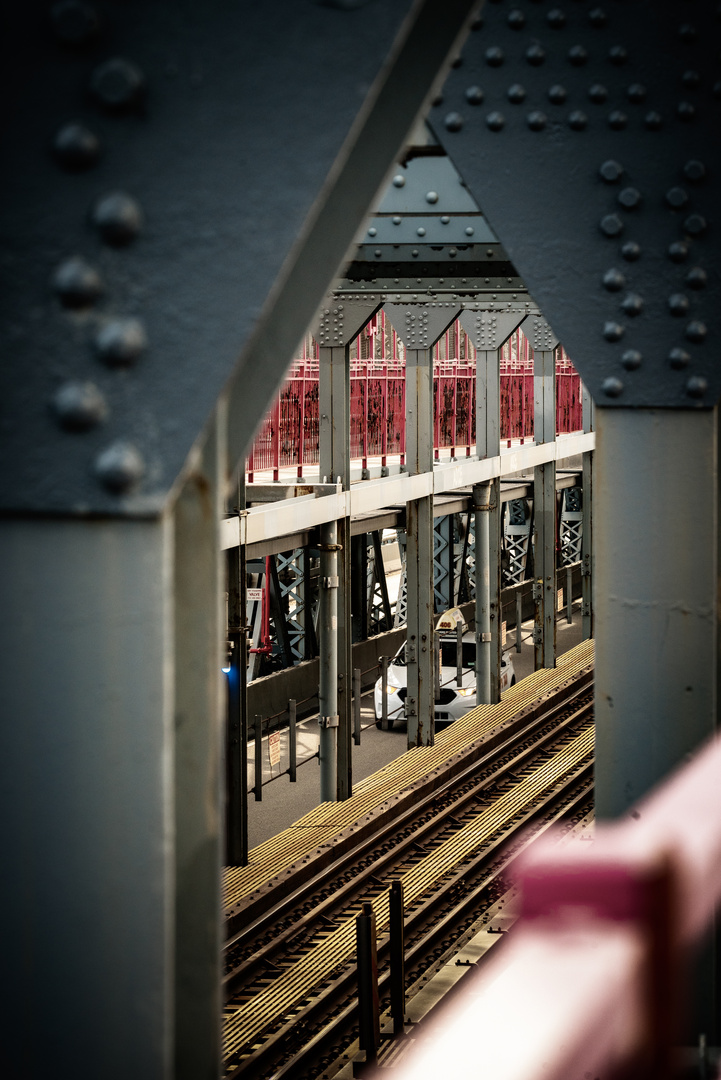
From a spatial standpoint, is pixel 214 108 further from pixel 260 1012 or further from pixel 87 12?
pixel 260 1012

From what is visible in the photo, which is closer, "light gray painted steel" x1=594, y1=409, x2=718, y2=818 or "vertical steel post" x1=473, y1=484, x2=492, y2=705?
"light gray painted steel" x1=594, y1=409, x2=718, y2=818

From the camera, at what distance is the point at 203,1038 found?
67.8 inches

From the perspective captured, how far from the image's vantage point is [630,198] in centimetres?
300

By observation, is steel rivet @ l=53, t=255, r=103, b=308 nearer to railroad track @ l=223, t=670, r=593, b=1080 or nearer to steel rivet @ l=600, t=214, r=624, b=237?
steel rivet @ l=600, t=214, r=624, b=237

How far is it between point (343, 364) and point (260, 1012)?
358 inches

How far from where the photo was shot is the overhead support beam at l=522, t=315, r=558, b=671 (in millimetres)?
24844

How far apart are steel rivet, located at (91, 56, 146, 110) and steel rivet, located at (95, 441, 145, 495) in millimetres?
357

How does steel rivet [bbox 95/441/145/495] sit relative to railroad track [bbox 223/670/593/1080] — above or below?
above

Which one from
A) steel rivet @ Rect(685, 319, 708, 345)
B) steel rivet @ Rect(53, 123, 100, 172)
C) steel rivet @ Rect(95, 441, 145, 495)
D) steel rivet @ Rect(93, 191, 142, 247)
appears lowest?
steel rivet @ Rect(95, 441, 145, 495)

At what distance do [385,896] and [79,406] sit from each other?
483 inches

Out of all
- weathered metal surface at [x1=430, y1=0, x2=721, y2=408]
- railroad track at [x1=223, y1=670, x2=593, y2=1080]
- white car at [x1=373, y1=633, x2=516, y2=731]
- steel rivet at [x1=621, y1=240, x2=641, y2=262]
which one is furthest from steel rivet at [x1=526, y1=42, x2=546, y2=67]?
white car at [x1=373, y1=633, x2=516, y2=731]

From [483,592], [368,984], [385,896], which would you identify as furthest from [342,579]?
[368,984]

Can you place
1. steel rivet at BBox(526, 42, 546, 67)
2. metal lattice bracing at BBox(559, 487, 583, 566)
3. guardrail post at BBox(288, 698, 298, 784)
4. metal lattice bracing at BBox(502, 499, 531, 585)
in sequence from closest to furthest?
1. steel rivet at BBox(526, 42, 546, 67)
2. guardrail post at BBox(288, 698, 298, 784)
3. metal lattice bracing at BBox(502, 499, 531, 585)
4. metal lattice bracing at BBox(559, 487, 583, 566)

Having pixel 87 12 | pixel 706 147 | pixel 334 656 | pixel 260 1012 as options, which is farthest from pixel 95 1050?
pixel 334 656
